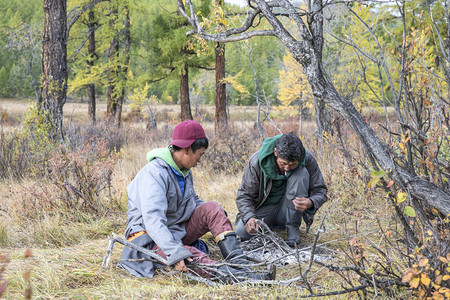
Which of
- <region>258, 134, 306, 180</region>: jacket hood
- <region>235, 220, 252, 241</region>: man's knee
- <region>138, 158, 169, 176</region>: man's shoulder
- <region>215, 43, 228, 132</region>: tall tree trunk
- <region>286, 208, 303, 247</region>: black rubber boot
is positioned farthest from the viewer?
<region>215, 43, 228, 132</region>: tall tree trunk

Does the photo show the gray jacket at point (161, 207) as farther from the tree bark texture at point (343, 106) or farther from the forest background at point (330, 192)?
the tree bark texture at point (343, 106)

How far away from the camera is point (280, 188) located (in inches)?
160

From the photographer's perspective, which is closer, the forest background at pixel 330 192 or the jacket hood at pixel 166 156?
the forest background at pixel 330 192

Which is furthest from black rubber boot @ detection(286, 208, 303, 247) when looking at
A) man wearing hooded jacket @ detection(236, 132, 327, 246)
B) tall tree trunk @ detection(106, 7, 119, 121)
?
tall tree trunk @ detection(106, 7, 119, 121)

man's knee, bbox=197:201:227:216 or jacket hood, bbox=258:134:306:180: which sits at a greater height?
jacket hood, bbox=258:134:306:180

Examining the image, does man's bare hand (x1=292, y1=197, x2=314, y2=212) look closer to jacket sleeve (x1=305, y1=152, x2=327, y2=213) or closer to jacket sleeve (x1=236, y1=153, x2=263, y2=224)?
jacket sleeve (x1=305, y1=152, x2=327, y2=213)

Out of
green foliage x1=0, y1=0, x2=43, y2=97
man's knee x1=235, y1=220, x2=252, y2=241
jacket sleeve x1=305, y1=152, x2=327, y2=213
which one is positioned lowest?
man's knee x1=235, y1=220, x2=252, y2=241

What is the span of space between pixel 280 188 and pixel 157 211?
152 centimetres

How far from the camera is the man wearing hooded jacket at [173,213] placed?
290cm

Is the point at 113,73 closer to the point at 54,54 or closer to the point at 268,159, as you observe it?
the point at 54,54

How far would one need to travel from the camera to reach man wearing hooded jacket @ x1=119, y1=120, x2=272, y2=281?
2.90 m

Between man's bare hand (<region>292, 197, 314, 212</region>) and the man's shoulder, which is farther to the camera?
man's bare hand (<region>292, 197, 314, 212</region>)

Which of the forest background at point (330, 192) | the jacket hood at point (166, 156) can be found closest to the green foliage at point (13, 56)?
the forest background at point (330, 192)

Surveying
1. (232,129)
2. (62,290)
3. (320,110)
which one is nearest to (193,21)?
(62,290)
